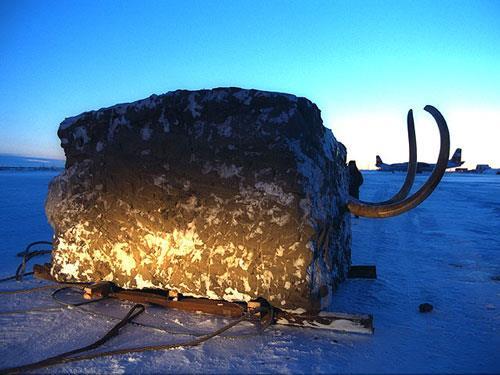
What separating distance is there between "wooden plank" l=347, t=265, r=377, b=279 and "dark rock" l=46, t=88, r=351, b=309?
0.46 metres

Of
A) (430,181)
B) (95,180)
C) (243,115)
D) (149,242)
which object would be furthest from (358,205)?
(95,180)

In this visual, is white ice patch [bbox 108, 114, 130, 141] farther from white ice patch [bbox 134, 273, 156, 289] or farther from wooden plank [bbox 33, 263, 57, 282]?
wooden plank [bbox 33, 263, 57, 282]

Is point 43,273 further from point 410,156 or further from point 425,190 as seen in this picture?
point 410,156

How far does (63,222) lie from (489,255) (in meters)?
4.86

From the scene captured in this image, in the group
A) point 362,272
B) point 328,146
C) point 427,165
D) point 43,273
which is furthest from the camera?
point 427,165

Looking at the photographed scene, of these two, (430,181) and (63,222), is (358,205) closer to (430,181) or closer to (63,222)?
(430,181)

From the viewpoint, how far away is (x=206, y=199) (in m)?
2.71

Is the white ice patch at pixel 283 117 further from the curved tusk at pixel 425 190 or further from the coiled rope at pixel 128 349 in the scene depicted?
the coiled rope at pixel 128 349

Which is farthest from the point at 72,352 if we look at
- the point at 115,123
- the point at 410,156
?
the point at 410,156

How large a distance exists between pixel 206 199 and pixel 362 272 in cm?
185

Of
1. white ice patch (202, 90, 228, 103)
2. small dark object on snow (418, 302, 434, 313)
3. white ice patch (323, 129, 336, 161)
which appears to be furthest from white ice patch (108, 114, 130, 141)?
small dark object on snow (418, 302, 434, 313)

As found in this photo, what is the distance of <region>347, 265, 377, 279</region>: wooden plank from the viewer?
3.47 m

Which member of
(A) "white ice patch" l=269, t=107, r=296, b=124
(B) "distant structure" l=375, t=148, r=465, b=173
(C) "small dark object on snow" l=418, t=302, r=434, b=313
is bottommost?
(C) "small dark object on snow" l=418, t=302, r=434, b=313

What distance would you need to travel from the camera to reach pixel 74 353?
2029 mm
